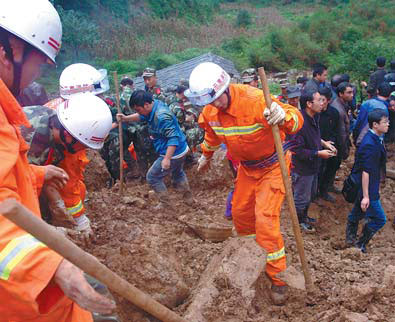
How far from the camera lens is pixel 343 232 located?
565 cm

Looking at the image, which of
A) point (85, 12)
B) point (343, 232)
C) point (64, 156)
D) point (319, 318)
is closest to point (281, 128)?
point (319, 318)

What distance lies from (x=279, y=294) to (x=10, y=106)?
261cm

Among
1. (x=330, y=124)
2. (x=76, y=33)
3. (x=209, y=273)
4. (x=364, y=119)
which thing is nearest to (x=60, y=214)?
(x=209, y=273)

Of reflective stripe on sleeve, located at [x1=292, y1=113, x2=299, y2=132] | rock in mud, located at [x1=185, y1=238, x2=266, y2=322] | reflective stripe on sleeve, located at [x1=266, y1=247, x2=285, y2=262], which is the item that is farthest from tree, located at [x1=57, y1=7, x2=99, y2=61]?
reflective stripe on sleeve, located at [x1=266, y1=247, x2=285, y2=262]

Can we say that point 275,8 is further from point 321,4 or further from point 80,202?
point 80,202

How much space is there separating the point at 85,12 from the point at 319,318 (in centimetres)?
1997

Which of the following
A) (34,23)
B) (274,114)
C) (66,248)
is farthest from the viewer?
(274,114)

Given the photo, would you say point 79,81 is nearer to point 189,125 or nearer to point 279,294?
point 189,125

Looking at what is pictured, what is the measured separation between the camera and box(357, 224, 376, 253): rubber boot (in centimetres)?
474

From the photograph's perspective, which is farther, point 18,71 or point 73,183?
point 73,183

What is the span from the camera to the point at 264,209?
3.68 meters

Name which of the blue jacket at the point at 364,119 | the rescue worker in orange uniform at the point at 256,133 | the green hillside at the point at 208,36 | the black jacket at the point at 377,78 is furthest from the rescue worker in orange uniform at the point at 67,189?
the green hillside at the point at 208,36

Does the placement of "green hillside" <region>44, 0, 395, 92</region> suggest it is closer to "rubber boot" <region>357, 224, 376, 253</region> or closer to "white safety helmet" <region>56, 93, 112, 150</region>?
"rubber boot" <region>357, 224, 376, 253</region>

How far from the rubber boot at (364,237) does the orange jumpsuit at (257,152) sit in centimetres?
153
